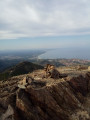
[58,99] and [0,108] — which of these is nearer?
[0,108]

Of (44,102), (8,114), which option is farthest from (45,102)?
(8,114)

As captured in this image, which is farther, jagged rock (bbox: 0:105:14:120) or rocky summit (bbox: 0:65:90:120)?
rocky summit (bbox: 0:65:90:120)

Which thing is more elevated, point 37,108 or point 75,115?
point 37,108

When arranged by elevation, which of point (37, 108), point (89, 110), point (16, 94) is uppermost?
point (16, 94)

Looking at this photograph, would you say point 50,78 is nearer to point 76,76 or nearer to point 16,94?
point 76,76

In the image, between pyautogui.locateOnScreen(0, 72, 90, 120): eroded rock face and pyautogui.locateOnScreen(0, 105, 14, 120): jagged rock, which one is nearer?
pyautogui.locateOnScreen(0, 105, 14, 120): jagged rock

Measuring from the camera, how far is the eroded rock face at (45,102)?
15619mm

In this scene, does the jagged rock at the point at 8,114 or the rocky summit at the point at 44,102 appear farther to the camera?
the rocky summit at the point at 44,102

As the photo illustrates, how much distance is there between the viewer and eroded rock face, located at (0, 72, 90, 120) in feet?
51.2

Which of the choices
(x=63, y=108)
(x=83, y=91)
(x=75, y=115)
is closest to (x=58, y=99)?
(x=63, y=108)

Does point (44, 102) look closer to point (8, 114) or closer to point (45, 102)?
point (45, 102)

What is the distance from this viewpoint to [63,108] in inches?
690

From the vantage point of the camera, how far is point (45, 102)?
17.0 meters

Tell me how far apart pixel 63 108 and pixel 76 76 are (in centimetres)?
646
